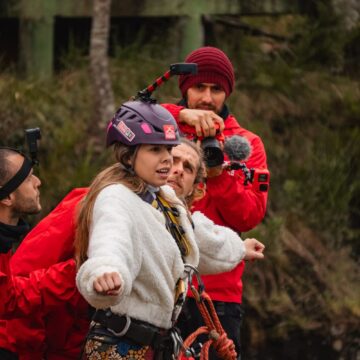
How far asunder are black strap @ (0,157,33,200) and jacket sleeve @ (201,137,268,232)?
121 cm

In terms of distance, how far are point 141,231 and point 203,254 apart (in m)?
0.82

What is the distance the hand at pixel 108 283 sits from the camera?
4.20 metres

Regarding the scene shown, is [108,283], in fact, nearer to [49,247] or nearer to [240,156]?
[49,247]

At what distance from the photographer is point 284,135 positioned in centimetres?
1220

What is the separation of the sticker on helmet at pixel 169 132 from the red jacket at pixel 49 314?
57 cm

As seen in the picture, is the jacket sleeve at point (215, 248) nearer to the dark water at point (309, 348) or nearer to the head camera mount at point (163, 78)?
the head camera mount at point (163, 78)

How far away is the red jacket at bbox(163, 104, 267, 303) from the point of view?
577 cm

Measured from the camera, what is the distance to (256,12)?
1290 cm

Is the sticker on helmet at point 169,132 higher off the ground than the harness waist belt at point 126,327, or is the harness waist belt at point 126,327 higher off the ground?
the sticker on helmet at point 169,132

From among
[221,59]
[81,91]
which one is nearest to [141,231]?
[221,59]

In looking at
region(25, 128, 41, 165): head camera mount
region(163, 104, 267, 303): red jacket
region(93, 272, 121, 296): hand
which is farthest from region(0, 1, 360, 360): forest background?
region(93, 272, 121, 296): hand

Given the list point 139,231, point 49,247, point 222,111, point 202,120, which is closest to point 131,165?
point 139,231

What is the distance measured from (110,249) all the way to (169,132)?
67 centimetres

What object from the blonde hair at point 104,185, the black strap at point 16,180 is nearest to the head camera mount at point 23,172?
the black strap at point 16,180
